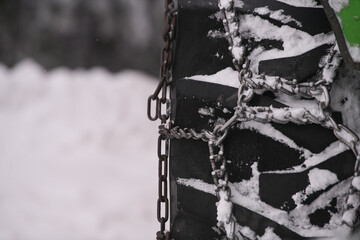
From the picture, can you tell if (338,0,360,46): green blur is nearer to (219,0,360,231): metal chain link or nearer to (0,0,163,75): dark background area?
(219,0,360,231): metal chain link

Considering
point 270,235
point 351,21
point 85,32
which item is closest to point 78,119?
point 85,32

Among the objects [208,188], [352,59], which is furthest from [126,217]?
[352,59]

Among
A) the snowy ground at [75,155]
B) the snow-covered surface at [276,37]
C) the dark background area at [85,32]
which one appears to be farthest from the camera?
the dark background area at [85,32]

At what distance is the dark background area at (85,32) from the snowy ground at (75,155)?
0.15 metres

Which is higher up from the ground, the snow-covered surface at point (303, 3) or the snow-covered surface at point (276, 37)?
the snow-covered surface at point (303, 3)

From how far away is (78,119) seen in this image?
444cm

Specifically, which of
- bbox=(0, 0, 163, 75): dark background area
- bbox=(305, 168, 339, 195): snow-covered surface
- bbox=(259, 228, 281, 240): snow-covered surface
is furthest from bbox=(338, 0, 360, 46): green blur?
bbox=(0, 0, 163, 75): dark background area

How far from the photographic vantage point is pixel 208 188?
4.14 ft

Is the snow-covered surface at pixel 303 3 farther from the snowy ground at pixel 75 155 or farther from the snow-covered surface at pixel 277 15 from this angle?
the snowy ground at pixel 75 155

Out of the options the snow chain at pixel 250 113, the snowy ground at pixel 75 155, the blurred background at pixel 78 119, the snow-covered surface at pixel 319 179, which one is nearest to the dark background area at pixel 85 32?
the blurred background at pixel 78 119

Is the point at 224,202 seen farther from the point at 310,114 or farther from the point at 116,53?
the point at 116,53

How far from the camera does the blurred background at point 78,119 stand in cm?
324

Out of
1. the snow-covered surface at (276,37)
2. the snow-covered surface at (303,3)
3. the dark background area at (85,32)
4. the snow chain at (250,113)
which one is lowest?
the snow chain at (250,113)

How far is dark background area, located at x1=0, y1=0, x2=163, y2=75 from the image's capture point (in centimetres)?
504
